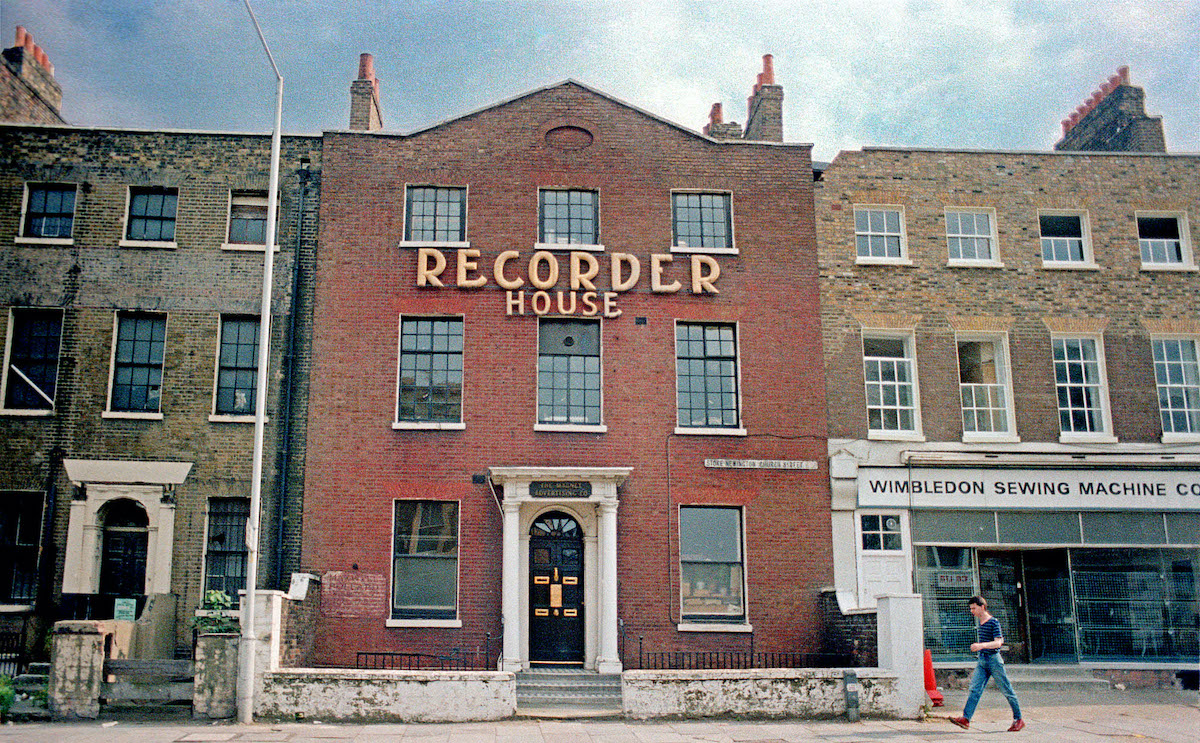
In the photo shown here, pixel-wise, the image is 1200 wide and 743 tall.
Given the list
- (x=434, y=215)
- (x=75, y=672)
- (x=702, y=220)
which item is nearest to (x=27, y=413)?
(x=75, y=672)

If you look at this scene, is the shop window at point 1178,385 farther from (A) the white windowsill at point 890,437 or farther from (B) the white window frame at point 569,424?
(B) the white window frame at point 569,424

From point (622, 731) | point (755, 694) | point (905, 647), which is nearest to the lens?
point (622, 731)

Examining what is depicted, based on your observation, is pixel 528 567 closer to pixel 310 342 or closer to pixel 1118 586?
pixel 310 342

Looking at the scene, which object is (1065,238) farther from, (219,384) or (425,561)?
(219,384)

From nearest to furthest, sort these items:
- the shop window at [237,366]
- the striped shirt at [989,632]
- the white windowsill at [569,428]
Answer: the striped shirt at [989,632]
the white windowsill at [569,428]
the shop window at [237,366]

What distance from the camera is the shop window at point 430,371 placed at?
19.3 metres

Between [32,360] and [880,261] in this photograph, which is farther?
[880,261]

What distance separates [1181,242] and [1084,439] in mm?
5429

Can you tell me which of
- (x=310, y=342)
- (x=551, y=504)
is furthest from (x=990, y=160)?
(x=310, y=342)

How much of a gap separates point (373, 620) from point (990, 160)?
16.5 m

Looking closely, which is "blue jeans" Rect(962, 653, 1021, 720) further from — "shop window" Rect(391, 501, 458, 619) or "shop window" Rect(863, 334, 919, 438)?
"shop window" Rect(391, 501, 458, 619)

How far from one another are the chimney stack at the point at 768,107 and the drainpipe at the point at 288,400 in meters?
10.2

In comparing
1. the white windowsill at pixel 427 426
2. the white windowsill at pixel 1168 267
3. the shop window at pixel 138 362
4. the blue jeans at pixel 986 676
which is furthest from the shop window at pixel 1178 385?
the shop window at pixel 138 362

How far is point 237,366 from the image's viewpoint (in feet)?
63.9
